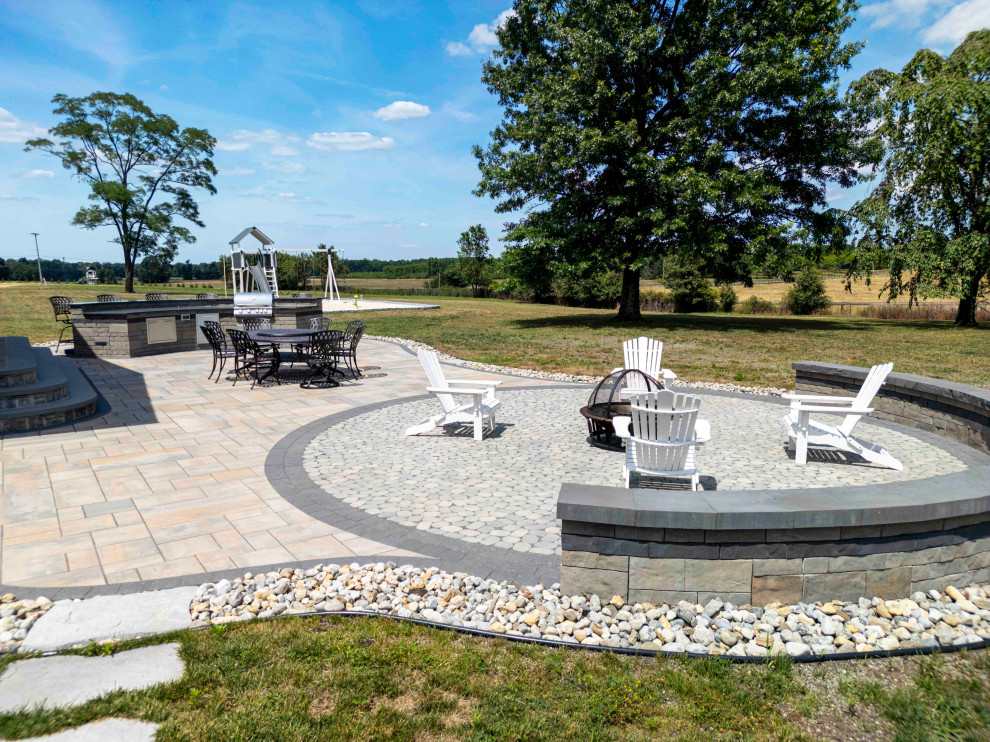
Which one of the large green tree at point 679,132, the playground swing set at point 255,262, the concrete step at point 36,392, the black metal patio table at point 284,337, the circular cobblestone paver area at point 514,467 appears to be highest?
the large green tree at point 679,132

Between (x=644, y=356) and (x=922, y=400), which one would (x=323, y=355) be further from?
(x=922, y=400)

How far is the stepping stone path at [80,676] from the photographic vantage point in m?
2.29

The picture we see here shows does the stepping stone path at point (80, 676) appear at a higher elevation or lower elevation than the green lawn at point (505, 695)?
higher

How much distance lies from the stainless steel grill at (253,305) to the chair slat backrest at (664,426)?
493 inches

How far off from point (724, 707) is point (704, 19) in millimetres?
22996

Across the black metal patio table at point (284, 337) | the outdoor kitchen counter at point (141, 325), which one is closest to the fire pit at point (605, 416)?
the black metal patio table at point (284, 337)

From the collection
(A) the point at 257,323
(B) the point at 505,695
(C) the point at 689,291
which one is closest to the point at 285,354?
(A) the point at 257,323

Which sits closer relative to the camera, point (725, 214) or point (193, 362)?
point (193, 362)

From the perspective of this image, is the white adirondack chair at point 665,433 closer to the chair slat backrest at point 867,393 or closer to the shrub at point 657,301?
the chair slat backrest at point 867,393

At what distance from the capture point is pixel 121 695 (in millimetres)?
2314

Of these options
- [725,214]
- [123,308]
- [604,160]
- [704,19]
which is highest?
[704,19]

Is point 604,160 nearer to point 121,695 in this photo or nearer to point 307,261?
point 121,695

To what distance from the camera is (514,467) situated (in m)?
5.62

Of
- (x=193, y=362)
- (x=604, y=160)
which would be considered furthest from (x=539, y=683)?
(x=604, y=160)
